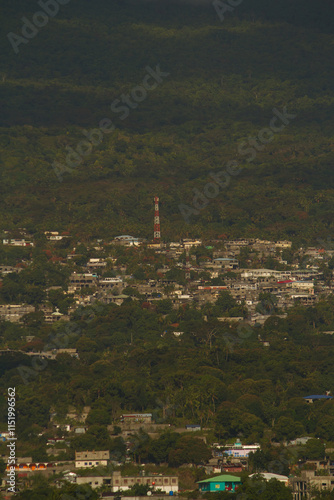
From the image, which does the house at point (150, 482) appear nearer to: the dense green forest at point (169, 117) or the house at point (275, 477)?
the house at point (275, 477)

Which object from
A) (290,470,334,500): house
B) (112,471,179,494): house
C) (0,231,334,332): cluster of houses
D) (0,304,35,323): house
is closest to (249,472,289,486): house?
(290,470,334,500): house

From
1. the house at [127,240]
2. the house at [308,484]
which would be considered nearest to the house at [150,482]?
the house at [308,484]

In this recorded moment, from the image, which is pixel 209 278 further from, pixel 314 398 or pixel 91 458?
pixel 91 458

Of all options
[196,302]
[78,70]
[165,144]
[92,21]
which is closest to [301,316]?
[196,302]

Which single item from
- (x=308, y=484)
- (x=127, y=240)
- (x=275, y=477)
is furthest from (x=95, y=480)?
(x=127, y=240)

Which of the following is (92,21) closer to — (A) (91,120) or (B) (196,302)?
(A) (91,120)

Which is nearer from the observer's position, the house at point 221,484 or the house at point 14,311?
the house at point 221,484
